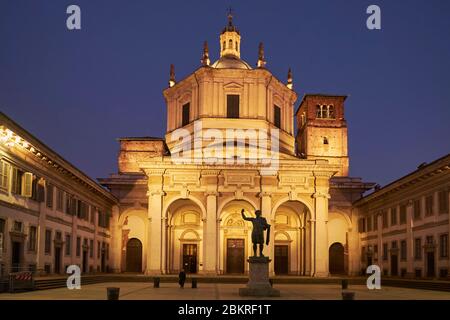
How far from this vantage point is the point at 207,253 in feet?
179

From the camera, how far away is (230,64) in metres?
64.8

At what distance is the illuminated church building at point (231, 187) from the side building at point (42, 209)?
5.08 meters

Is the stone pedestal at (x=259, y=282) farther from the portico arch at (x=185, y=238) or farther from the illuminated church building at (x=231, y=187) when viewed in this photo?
the portico arch at (x=185, y=238)

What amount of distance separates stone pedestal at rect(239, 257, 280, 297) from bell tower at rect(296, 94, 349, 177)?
38228 millimetres

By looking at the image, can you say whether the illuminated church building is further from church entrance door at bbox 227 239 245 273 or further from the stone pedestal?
the stone pedestal

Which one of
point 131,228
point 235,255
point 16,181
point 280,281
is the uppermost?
point 16,181

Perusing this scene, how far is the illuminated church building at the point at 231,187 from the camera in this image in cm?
5525

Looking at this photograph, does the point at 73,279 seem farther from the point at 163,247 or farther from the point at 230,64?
the point at 230,64

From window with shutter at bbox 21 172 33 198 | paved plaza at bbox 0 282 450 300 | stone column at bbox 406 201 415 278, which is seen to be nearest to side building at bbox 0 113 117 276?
window with shutter at bbox 21 172 33 198

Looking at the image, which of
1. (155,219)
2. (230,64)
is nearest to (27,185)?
(155,219)

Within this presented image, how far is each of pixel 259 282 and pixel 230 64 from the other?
36142mm

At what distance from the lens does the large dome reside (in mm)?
64438
